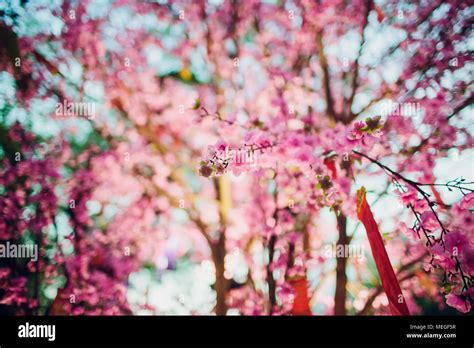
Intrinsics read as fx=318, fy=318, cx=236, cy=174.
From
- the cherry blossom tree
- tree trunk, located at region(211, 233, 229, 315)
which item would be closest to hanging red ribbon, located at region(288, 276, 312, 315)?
the cherry blossom tree

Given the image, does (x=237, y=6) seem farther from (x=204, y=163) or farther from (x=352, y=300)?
(x=352, y=300)

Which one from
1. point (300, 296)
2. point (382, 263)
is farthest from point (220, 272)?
point (382, 263)

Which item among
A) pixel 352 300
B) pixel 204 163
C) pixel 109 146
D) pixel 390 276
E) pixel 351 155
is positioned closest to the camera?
pixel 204 163

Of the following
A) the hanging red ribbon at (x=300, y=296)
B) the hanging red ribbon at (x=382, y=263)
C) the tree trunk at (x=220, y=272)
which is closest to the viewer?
the hanging red ribbon at (x=382, y=263)

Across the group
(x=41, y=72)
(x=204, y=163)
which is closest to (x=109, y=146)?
(x=41, y=72)

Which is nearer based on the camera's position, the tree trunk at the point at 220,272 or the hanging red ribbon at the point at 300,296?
the hanging red ribbon at the point at 300,296

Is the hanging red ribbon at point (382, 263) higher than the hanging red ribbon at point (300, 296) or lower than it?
higher

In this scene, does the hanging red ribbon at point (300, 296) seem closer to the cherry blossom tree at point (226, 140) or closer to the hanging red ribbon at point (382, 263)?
the cherry blossom tree at point (226, 140)

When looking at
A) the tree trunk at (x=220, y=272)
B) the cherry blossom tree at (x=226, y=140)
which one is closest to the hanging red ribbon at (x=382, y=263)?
the cherry blossom tree at (x=226, y=140)

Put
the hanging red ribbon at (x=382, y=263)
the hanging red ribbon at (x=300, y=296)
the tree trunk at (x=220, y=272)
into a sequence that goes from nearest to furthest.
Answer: the hanging red ribbon at (x=382, y=263) < the hanging red ribbon at (x=300, y=296) < the tree trunk at (x=220, y=272)

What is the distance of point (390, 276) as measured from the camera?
187cm

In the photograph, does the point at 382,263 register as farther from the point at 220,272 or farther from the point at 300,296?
the point at 220,272

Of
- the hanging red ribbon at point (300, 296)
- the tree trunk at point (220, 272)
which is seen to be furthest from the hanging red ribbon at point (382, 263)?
the tree trunk at point (220, 272)

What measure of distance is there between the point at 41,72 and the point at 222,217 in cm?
183
